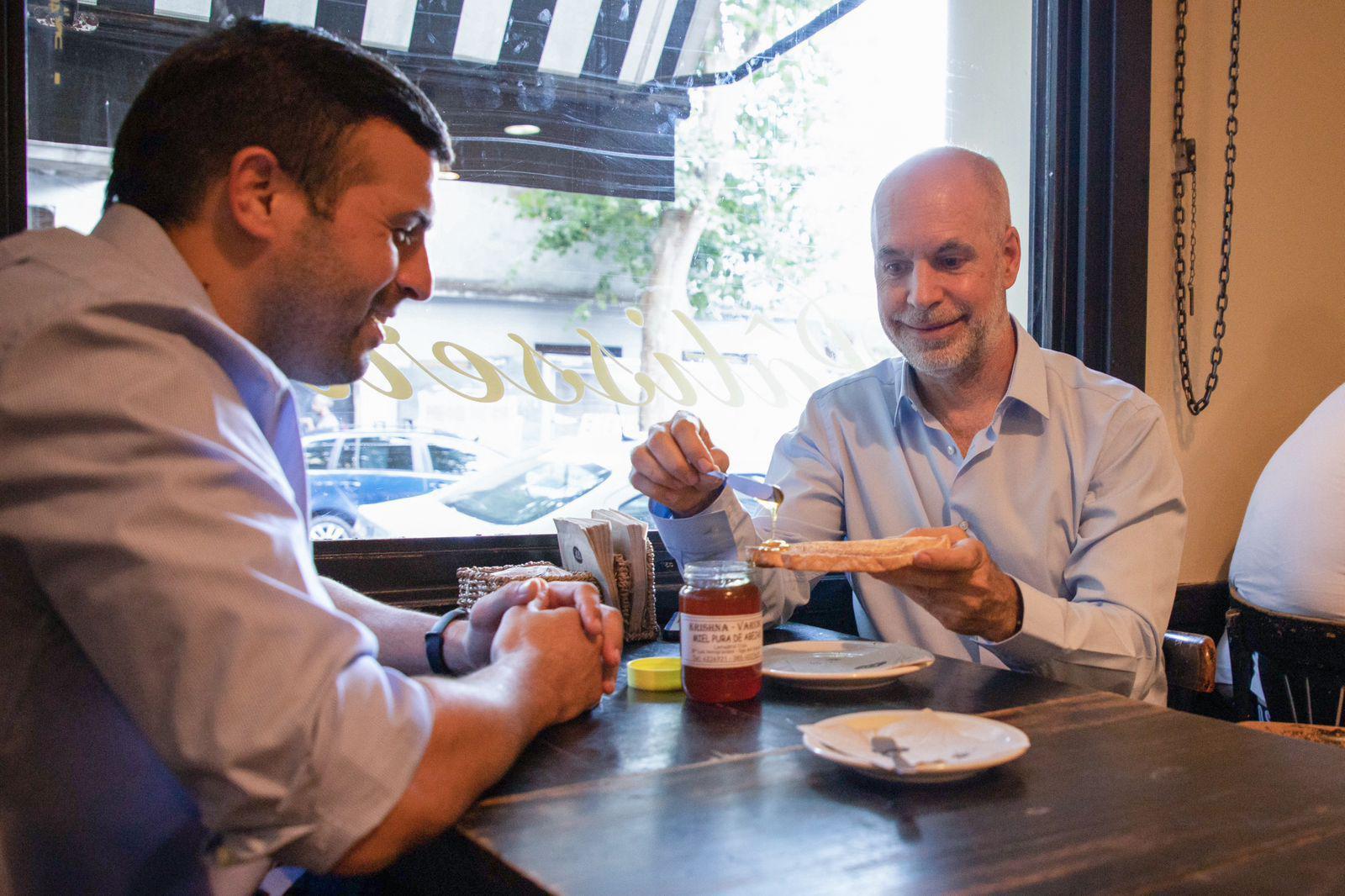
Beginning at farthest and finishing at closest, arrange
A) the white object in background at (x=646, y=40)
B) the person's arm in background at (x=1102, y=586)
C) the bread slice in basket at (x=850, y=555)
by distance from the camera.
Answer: the white object in background at (x=646, y=40) < the person's arm in background at (x=1102, y=586) < the bread slice in basket at (x=850, y=555)

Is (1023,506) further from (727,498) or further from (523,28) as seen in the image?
(523,28)

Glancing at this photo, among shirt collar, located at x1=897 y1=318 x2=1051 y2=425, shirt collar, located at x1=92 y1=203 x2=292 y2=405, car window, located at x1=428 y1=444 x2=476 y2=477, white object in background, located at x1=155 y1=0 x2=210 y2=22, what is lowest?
car window, located at x1=428 y1=444 x2=476 y2=477

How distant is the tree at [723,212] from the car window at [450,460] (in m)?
0.47

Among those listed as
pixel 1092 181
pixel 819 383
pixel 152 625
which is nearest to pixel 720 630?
pixel 152 625

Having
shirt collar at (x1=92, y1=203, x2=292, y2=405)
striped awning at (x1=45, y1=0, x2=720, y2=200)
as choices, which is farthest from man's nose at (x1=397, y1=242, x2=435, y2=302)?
striped awning at (x1=45, y1=0, x2=720, y2=200)

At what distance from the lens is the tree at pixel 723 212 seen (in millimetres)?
2703

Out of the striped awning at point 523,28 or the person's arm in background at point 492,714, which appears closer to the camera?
the person's arm in background at point 492,714

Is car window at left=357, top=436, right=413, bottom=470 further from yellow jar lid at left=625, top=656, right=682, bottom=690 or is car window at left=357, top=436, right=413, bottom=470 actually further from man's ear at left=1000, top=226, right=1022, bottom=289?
man's ear at left=1000, top=226, right=1022, bottom=289

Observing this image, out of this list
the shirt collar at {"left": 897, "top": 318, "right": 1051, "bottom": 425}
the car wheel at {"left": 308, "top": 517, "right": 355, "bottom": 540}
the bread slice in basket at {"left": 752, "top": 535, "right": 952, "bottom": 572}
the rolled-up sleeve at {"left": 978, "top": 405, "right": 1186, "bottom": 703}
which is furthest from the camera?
the car wheel at {"left": 308, "top": 517, "right": 355, "bottom": 540}

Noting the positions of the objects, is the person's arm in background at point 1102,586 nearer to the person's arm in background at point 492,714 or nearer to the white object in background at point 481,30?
the person's arm in background at point 492,714

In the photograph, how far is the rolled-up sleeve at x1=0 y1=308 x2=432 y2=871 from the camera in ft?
2.97

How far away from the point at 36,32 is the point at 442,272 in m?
0.93

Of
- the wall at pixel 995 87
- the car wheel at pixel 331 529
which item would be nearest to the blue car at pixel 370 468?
the car wheel at pixel 331 529

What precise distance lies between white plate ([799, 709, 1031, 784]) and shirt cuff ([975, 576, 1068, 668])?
571mm
